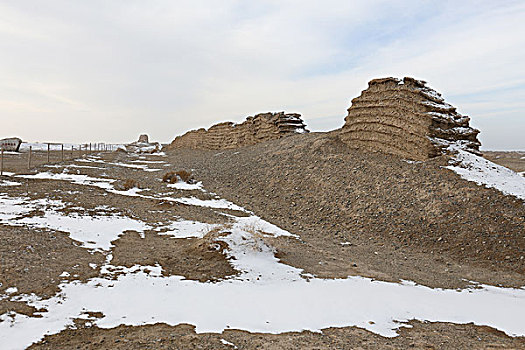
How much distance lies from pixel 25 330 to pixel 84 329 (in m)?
0.62

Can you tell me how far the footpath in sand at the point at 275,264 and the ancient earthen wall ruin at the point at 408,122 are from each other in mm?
901

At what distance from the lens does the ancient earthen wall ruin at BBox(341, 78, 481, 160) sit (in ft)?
42.4

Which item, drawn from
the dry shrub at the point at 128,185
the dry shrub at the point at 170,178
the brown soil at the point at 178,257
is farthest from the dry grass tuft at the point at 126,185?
the brown soil at the point at 178,257

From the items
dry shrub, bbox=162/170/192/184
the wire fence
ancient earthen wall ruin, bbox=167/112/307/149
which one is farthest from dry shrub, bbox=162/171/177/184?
ancient earthen wall ruin, bbox=167/112/307/149

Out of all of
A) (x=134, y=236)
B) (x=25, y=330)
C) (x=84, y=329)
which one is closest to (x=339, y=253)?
(x=134, y=236)

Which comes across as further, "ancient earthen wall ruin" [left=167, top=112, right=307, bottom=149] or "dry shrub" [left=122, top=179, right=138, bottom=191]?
"ancient earthen wall ruin" [left=167, top=112, right=307, bottom=149]

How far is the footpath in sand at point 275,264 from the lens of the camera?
4.34 meters

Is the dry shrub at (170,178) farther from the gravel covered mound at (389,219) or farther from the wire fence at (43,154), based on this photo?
the wire fence at (43,154)

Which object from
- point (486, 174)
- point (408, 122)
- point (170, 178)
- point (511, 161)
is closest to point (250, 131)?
point (170, 178)

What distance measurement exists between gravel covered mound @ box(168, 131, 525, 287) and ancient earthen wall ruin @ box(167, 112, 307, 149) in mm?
10740

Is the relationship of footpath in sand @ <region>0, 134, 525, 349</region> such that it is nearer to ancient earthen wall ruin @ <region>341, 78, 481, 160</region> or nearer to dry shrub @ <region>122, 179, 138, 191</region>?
dry shrub @ <region>122, 179, 138, 191</region>

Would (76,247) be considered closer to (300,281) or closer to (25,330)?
(25,330)

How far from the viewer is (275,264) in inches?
272

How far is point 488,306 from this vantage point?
5.62 m
